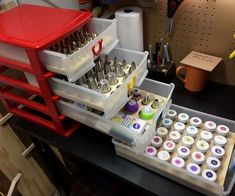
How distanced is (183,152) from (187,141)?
0.15 feet

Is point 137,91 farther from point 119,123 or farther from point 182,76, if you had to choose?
point 182,76

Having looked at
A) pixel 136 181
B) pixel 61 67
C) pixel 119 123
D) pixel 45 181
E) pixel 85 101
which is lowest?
pixel 45 181

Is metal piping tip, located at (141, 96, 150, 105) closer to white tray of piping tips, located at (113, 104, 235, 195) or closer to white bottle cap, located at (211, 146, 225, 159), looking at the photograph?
white tray of piping tips, located at (113, 104, 235, 195)

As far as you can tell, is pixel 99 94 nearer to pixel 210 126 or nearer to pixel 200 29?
pixel 210 126

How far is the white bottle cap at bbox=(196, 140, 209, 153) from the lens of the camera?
2.43 feet

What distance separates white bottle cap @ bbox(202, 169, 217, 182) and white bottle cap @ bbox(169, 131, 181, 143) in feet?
0.42

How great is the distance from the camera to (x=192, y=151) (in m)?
0.76

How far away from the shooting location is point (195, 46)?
3.23 ft

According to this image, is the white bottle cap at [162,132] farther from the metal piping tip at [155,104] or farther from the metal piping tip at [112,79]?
the metal piping tip at [112,79]

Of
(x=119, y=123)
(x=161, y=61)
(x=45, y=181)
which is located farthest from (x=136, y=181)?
(x=45, y=181)

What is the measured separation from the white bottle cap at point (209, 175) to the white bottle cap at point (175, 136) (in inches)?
5.1

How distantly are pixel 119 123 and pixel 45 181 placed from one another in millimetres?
831

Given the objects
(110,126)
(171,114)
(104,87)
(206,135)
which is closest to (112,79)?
(104,87)

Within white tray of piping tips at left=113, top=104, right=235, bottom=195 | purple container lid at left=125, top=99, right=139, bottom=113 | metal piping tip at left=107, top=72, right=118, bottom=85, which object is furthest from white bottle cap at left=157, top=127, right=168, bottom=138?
metal piping tip at left=107, top=72, right=118, bottom=85
